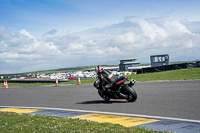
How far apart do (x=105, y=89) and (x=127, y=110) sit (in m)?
2.59

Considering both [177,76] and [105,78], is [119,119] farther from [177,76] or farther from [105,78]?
[177,76]

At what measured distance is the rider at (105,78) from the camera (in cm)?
1149

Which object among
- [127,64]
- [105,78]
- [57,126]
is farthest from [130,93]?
[127,64]

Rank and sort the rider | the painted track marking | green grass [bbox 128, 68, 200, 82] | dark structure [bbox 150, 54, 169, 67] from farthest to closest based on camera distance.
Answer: dark structure [bbox 150, 54, 169, 67] < green grass [bbox 128, 68, 200, 82] < the rider < the painted track marking

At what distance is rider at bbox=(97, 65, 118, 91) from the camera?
11.5 metres

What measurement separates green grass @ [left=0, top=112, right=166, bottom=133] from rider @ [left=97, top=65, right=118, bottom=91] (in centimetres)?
392

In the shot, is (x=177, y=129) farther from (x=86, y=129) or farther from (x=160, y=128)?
(x=86, y=129)

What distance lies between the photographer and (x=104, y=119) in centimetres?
795

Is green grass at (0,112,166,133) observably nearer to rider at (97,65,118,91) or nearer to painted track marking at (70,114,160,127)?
painted track marking at (70,114,160,127)

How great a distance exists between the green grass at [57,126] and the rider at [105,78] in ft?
12.9

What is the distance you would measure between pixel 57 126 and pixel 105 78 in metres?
4.93

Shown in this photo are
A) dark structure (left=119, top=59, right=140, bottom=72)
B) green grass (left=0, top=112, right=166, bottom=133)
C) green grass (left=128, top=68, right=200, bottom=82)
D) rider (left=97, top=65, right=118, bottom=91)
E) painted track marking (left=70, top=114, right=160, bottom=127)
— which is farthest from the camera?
dark structure (left=119, top=59, right=140, bottom=72)

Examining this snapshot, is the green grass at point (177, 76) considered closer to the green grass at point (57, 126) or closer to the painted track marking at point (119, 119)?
the painted track marking at point (119, 119)

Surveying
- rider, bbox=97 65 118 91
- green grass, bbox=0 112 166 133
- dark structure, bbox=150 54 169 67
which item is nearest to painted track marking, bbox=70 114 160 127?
green grass, bbox=0 112 166 133
